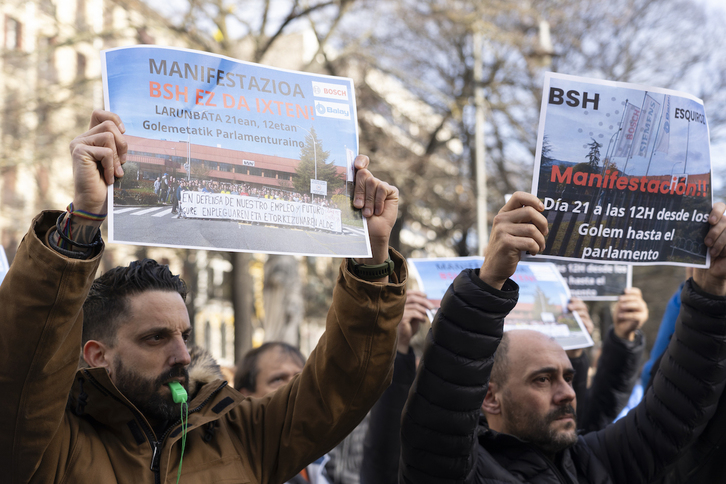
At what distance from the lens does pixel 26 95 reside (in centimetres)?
1105

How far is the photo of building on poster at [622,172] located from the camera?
252cm

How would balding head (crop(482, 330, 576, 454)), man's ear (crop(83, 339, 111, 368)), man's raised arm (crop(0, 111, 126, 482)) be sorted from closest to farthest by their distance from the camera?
man's raised arm (crop(0, 111, 126, 482)) < man's ear (crop(83, 339, 111, 368)) < balding head (crop(482, 330, 576, 454))

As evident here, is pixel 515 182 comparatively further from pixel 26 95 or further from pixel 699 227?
pixel 699 227

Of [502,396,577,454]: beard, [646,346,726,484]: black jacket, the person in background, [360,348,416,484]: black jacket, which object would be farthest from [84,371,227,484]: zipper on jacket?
[646,346,726,484]: black jacket

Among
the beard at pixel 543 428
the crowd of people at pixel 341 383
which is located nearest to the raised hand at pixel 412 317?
the crowd of people at pixel 341 383

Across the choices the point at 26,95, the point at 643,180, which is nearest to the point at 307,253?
the point at 643,180

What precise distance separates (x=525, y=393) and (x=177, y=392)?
4.39ft

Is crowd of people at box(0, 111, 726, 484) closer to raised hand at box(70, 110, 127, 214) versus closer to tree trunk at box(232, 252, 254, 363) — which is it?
raised hand at box(70, 110, 127, 214)

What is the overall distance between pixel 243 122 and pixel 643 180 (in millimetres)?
1427

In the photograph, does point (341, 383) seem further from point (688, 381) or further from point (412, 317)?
point (688, 381)

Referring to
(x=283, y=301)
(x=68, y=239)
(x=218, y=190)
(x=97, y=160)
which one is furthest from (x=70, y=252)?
(x=283, y=301)

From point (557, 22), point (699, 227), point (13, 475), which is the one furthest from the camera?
point (557, 22)

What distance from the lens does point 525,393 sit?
2869mm

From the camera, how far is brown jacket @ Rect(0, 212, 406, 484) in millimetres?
1910
